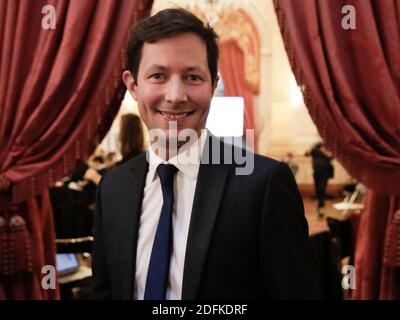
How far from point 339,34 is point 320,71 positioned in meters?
0.19

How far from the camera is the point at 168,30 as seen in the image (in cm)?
98

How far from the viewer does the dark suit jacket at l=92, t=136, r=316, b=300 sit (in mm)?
980

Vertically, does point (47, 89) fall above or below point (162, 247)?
above

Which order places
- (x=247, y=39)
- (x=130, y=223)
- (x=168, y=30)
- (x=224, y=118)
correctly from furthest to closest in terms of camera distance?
(x=247, y=39)
(x=224, y=118)
(x=130, y=223)
(x=168, y=30)

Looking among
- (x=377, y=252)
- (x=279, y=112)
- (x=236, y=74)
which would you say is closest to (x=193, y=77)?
(x=377, y=252)

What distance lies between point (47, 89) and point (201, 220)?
1.10 metres

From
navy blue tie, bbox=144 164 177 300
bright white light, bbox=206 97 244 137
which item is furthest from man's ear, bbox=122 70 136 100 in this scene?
bright white light, bbox=206 97 244 137

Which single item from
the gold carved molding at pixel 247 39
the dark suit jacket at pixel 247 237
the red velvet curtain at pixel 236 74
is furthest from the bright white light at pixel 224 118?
the gold carved molding at pixel 247 39

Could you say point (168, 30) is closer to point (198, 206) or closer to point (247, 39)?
point (198, 206)

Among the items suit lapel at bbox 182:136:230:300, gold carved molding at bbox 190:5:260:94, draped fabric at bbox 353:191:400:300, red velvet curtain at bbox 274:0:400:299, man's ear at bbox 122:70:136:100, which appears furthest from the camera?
gold carved molding at bbox 190:5:260:94

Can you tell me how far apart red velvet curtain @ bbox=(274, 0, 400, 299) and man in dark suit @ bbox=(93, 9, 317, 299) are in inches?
33.1

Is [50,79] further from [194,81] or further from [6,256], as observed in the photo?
[194,81]

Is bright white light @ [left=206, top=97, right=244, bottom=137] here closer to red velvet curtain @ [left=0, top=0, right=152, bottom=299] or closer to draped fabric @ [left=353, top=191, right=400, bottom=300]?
red velvet curtain @ [left=0, top=0, right=152, bottom=299]

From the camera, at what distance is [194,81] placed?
3.32 ft
